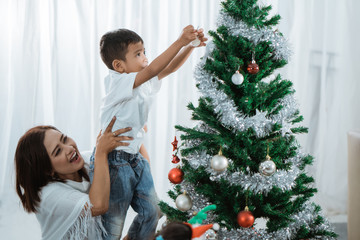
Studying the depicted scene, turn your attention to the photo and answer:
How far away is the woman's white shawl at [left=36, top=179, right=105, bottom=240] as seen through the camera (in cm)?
128

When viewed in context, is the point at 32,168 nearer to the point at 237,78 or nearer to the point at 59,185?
→ the point at 59,185

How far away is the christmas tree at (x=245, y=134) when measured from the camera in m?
1.11

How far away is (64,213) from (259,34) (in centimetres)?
83

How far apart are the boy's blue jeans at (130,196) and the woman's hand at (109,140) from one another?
58 millimetres

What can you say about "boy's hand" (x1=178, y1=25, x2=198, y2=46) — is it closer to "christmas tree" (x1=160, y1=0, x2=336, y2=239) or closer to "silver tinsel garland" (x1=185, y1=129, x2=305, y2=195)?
"christmas tree" (x1=160, y1=0, x2=336, y2=239)

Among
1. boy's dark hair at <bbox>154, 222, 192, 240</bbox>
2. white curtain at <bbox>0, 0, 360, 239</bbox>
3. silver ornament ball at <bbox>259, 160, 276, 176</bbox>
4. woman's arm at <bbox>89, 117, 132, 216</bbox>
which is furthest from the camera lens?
white curtain at <bbox>0, 0, 360, 239</bbox>

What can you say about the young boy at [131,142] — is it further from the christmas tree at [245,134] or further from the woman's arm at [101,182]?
the christmas tree at [245,134]

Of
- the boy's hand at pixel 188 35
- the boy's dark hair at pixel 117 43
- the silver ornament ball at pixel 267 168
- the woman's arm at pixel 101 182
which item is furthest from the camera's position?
the boy's dark hair at pixel 117 43

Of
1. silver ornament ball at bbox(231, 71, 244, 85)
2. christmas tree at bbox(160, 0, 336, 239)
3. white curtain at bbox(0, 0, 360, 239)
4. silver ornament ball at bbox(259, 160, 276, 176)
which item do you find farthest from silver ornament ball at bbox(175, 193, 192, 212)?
white curtain at bbox(0, 0, 360, 239)

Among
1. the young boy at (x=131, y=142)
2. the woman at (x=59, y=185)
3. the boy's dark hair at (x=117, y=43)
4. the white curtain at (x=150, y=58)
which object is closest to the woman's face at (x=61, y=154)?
the woman at (x=59, y=185)

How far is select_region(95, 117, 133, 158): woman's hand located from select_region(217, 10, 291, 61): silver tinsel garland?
501 millimetres

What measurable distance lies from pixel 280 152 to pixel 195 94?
1.35 metres

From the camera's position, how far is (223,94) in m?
1.12

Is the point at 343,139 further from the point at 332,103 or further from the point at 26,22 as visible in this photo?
the point at 26,22
